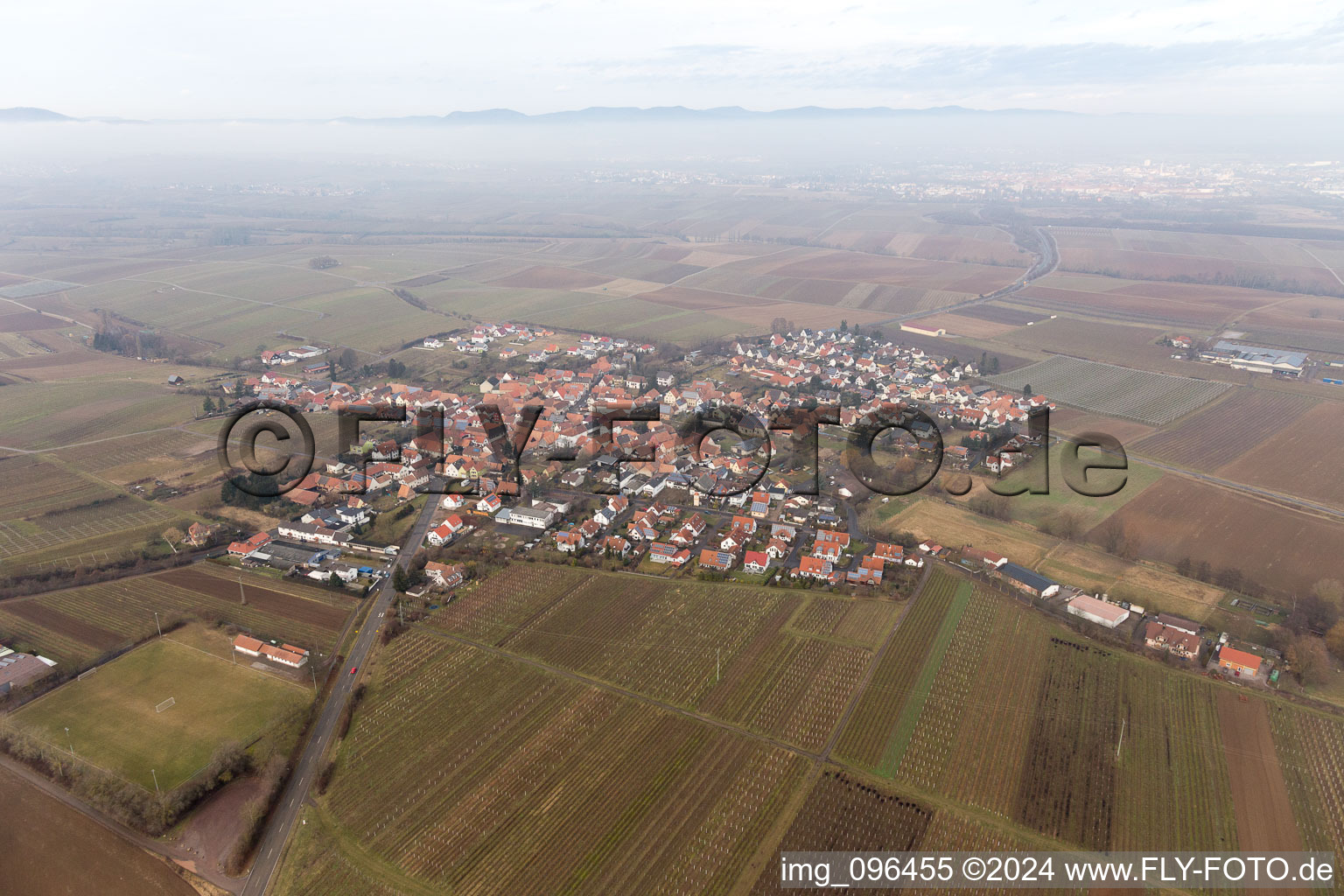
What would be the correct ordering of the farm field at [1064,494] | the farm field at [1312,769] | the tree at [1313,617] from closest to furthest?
the farm field at [1312,769]
the tree at [1313,617]
the farm field at [1064,494]

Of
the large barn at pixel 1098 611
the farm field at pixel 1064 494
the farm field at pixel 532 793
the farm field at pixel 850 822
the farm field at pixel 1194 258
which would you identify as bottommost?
the farm field at pixel 850 822

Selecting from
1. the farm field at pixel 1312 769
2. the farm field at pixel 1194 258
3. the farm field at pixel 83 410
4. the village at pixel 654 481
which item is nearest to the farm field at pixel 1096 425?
the village at pixel 654 481

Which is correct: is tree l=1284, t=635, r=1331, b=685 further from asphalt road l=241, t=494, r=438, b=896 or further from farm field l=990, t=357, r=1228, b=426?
asphalt road l=241, t=494, r=438, b=896

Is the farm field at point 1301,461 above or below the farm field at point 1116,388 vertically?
below

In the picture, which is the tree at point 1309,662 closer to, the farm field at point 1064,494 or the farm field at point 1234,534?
the farm field at point 1234,534

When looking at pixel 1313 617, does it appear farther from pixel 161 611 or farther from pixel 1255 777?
pixel 161 611

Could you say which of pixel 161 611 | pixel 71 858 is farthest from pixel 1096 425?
pixel 71 858

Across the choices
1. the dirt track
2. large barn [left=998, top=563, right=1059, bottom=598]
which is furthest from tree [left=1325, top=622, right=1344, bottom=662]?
large barn [left=998, top=563, right=1059, bottom=598]
